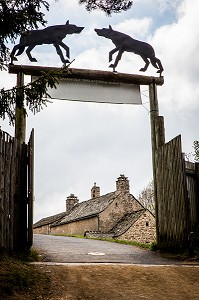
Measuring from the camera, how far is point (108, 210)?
32281 mm

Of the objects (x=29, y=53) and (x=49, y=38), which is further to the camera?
(x=49, y=38)

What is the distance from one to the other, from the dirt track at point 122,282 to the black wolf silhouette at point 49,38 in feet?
19.4

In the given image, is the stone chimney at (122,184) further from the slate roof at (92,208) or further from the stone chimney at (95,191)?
the stone chimney at (95,191)

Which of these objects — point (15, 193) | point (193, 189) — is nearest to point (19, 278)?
point (15, 193)

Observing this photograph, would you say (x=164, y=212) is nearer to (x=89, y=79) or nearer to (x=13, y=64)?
(x=89, y=79)

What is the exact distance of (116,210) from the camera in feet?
107

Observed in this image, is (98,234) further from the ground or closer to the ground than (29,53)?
closer to the ground

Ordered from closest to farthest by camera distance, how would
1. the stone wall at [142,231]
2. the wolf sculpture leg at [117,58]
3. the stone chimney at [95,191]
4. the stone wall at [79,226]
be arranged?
the wolf sculpture leg at [117,58], the stone wall at [142,231], the stone wall at [79,226], the stone chimney at [95,191]

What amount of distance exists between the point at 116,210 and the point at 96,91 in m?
22.7

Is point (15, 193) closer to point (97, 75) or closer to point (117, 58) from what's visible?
point (97, 75)

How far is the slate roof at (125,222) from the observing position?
2854 centimetres

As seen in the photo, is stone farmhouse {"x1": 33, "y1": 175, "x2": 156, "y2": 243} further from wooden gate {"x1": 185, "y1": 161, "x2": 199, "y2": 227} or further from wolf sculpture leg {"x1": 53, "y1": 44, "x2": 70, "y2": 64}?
wolf sculpture leg {"x1": 53, "y1": 44, "x2": 70, "y2": 64}

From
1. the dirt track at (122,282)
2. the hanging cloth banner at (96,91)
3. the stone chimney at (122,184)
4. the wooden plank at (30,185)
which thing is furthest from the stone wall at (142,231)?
the dirt track at (122,282)

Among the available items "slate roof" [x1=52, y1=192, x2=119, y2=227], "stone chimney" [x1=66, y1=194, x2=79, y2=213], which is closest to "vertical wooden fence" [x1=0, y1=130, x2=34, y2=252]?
"slate roof" [x1=52, y1=192, x2=119, y2=227]
